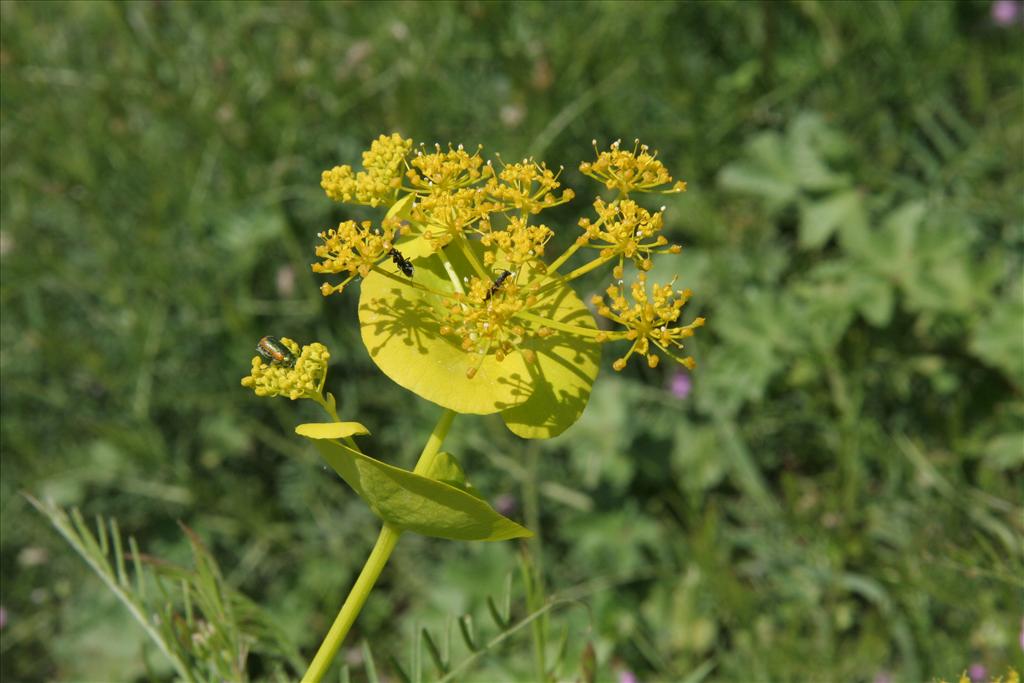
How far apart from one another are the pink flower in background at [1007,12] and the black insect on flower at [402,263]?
2683mm

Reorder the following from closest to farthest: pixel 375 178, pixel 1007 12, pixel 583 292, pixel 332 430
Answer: pixel 332 430 < pixel 375 178 < pixel 583 292 < pixel 1007 12

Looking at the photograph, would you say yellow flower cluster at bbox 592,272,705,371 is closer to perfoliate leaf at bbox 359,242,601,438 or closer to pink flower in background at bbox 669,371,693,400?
perfoliate leaf at bbox 359,242,601,438

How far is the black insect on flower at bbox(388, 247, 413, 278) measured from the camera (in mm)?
1285

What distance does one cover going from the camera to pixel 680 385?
302 centimetres

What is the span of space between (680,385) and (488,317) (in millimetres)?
1945

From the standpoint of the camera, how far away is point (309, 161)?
3135 millimetres

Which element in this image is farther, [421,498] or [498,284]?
[498,284]

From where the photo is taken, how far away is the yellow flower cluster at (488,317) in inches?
45.7

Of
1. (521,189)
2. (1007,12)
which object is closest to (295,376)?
(521,189)

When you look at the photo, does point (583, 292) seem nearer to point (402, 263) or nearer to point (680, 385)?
point (680, 385)

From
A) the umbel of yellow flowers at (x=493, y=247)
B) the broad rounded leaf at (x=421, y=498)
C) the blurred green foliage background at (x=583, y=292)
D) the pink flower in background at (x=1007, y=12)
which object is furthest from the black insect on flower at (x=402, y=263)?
the pink flower in background at (x=1007, y=12)

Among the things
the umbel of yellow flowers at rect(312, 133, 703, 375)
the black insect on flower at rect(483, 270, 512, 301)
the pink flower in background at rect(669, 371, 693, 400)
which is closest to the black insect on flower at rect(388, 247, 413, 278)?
the umbel of yellow flowers at rect(312, 133, 703, 375)

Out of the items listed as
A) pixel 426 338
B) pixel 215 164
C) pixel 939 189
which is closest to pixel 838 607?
pixel 939 189

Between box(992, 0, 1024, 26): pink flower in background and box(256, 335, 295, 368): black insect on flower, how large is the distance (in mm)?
2865
